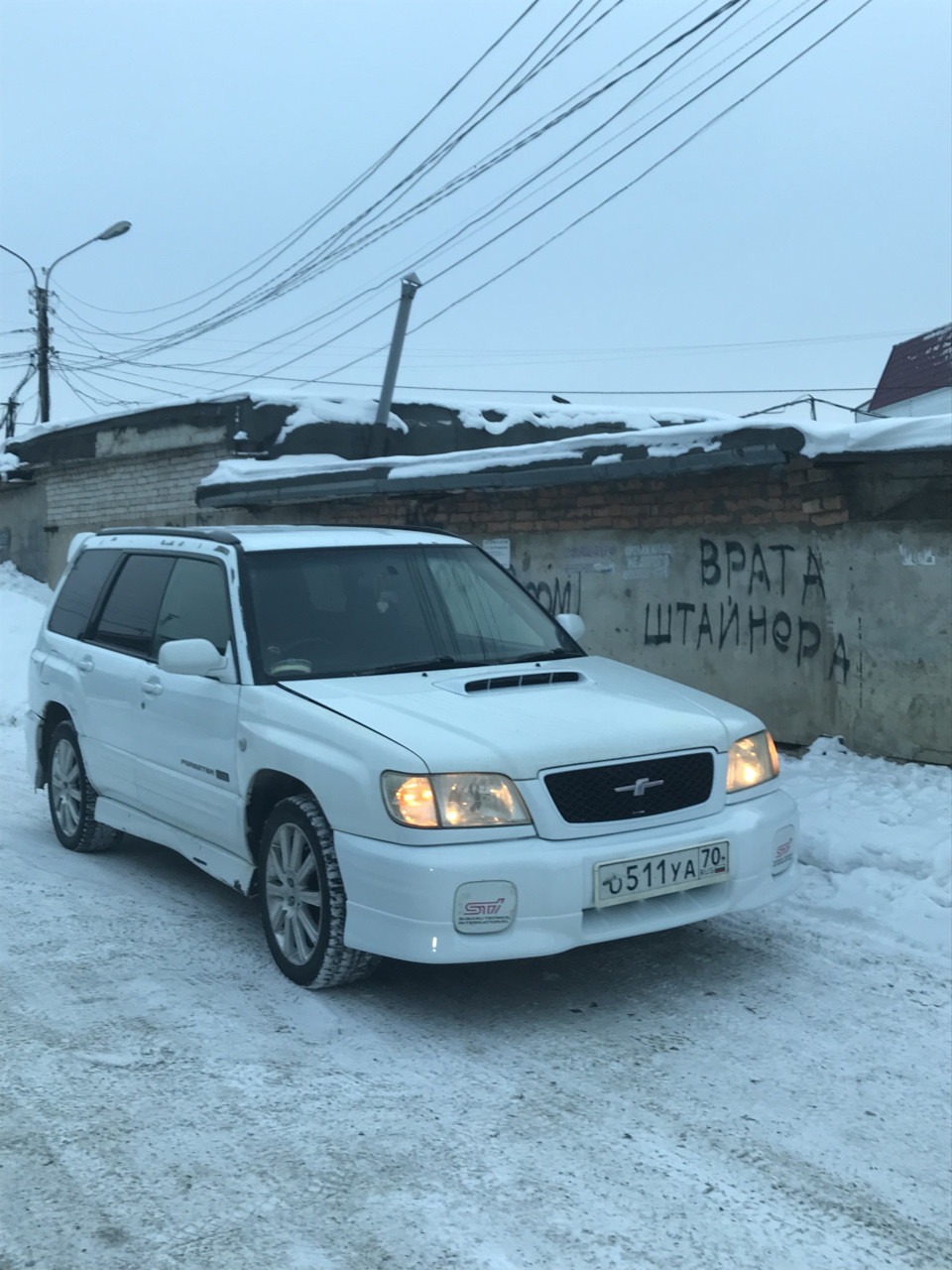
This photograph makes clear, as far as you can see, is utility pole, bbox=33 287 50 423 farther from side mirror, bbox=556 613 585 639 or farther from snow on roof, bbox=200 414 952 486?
side mirror, bbox=556 613 585 639

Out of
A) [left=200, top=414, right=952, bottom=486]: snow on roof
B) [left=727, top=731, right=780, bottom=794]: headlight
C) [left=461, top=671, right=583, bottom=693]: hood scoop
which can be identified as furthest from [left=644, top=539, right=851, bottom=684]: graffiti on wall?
[left=461, top=671, right=583, bottom=693]: hood scoop

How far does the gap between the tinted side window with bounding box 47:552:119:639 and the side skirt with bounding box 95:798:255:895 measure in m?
1.05

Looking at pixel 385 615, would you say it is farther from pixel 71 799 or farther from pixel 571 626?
pixel 71 799

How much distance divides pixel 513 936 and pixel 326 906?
2.30ft

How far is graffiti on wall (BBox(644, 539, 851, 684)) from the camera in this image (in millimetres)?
8031

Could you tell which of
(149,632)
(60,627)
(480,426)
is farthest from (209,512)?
(149,632)

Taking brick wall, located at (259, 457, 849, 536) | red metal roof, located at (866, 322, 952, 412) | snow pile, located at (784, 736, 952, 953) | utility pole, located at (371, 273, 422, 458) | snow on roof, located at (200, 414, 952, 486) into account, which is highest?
red metal roof, located at (866, 322, 952, 412)

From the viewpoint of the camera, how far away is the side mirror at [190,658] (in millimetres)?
4820

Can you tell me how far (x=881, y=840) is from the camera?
5969 mm

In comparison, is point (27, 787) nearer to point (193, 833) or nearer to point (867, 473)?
point (193, 833)

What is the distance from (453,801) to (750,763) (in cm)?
130

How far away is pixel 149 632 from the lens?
5793 millimetres

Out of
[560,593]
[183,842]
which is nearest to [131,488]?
[560,593]

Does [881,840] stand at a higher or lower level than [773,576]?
lower
